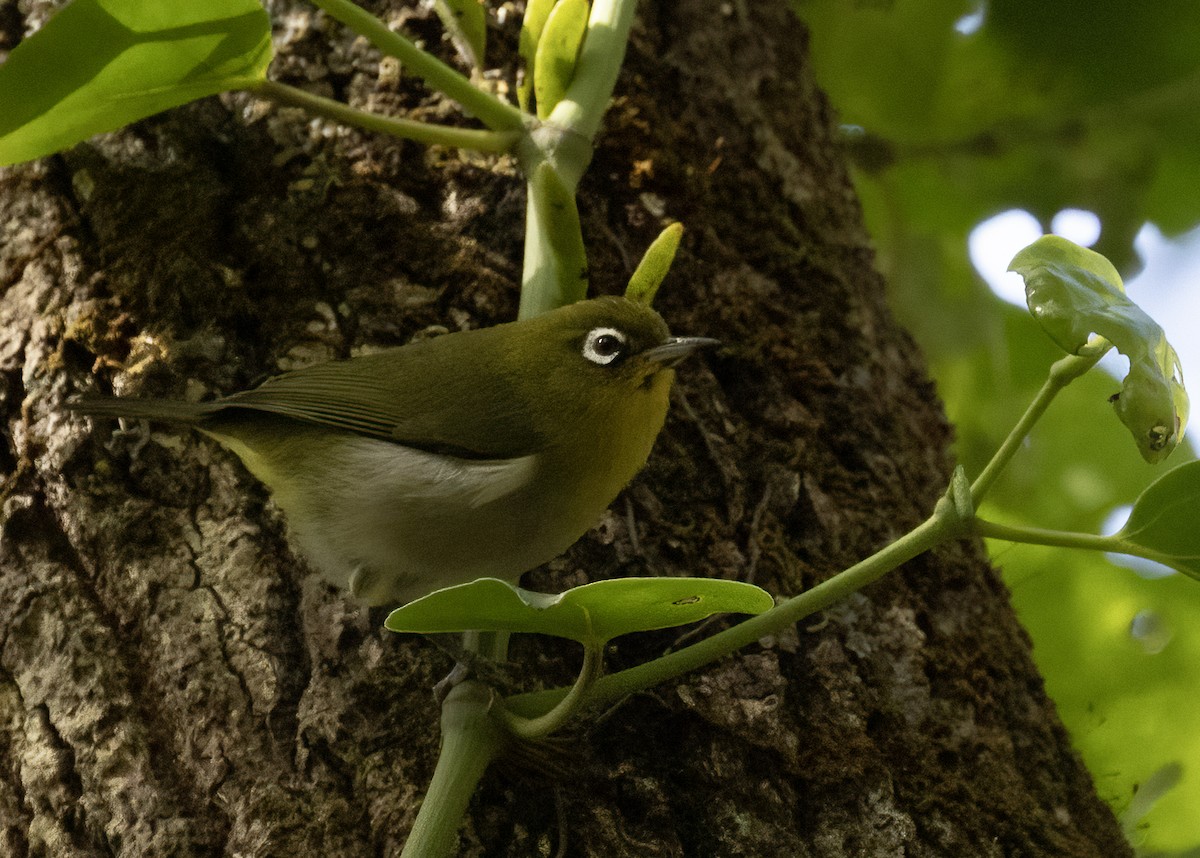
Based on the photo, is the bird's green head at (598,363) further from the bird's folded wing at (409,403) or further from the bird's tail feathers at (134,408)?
the bird's tail feathers at (134,408)

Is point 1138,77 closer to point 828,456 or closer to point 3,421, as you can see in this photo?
point 828,456

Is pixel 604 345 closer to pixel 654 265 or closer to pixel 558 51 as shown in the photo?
pixel 654 265

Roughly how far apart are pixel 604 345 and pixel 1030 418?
3.90ft

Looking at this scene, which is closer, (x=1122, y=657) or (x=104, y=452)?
(x=104, y=452)

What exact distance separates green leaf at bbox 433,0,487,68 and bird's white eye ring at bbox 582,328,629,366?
2.24 ft

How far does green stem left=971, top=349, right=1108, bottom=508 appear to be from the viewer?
182cm

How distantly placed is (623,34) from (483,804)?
170 centimetres

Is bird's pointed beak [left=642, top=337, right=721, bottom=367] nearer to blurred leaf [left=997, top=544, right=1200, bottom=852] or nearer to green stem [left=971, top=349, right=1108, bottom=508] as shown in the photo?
green stem [left=971, top=349, right=1108, bottom=508]

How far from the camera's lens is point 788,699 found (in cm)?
240

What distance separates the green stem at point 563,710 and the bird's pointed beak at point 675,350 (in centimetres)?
98

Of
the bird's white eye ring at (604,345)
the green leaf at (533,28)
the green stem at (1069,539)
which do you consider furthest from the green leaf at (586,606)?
the green leaf at (533,28)

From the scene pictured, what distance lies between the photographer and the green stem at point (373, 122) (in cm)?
244

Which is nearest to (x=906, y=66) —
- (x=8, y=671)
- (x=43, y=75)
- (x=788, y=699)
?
(x=788, y=699)

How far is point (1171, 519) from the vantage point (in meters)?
1.87
